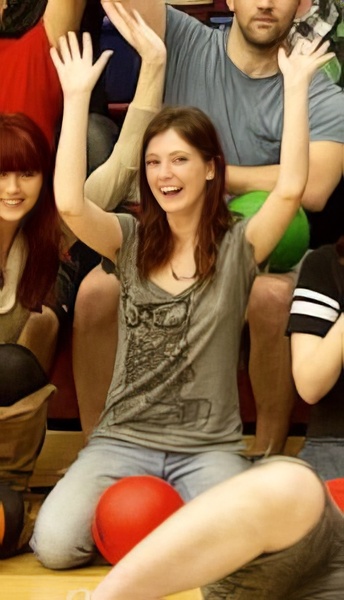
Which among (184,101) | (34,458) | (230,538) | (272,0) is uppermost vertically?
(272,0)

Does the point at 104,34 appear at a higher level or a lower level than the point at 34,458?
higher

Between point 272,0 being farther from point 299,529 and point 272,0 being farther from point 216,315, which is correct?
point 299,529

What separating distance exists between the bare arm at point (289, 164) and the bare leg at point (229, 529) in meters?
0.74

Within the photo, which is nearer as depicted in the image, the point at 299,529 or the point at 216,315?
the point at 299,529

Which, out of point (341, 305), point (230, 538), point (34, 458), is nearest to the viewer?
point (230, 538)

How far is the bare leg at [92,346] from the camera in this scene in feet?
7.46

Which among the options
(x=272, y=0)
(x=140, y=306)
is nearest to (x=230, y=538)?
(x=140, y=306)

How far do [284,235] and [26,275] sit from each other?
590 mm

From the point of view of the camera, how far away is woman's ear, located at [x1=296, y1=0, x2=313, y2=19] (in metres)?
2.29

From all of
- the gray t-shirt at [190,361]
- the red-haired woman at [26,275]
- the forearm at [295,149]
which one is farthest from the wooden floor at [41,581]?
the forearm at [295,149]

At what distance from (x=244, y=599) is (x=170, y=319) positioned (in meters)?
0.74

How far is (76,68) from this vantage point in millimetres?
2070

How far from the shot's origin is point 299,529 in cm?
138

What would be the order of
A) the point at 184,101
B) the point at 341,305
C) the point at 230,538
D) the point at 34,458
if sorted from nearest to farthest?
the point at 230,538 → the point at 341,305 → the point at 34,458 → the point at 184,101
